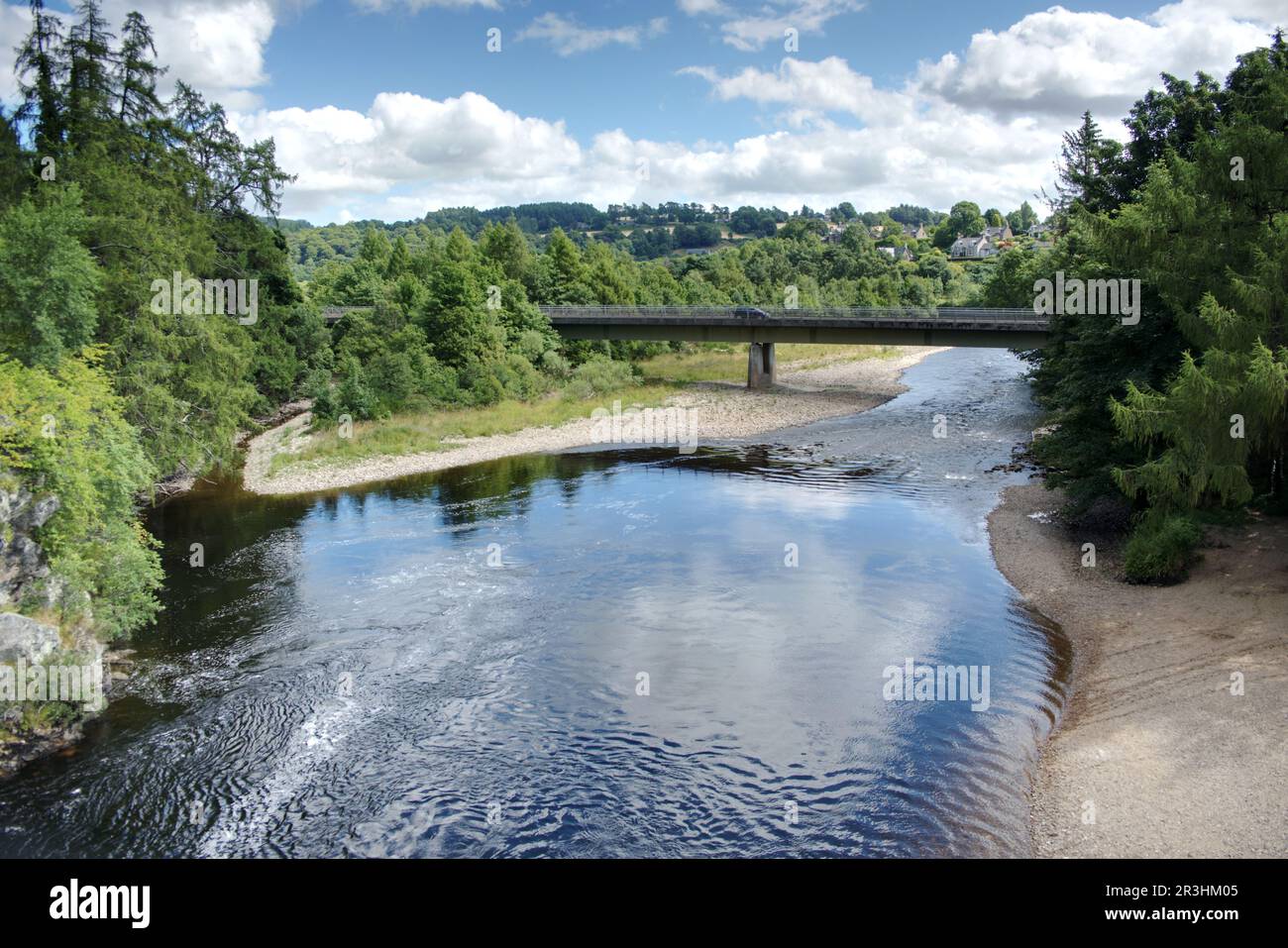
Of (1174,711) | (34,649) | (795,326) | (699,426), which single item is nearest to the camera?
(1174,711)

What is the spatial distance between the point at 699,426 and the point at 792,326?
1332 cm

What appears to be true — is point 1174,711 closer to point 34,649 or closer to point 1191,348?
point 1191,348

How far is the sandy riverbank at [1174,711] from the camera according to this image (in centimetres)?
1605

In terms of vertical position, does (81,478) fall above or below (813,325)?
below

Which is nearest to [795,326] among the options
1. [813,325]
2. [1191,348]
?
[813,325]

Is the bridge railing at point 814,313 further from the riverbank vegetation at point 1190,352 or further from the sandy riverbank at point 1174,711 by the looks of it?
the sandy riverbank at point 1174,711

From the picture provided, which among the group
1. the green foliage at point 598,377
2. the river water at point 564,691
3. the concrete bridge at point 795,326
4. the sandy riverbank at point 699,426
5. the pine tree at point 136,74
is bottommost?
the river water at point 564,691

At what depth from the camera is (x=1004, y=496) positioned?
134ft

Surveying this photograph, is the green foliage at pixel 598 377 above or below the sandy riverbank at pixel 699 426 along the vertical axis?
above

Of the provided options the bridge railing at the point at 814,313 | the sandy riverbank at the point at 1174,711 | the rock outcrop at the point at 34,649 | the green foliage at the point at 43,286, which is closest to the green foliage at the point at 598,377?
the bridge railing at the point at 814,313

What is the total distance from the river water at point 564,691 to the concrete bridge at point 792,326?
25585 mm

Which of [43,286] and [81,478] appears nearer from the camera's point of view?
[81,478]

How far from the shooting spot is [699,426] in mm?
62594
